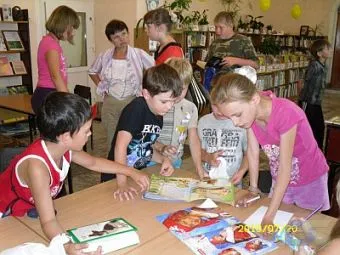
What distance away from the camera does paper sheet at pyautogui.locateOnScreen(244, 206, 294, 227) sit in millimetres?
A: 1391

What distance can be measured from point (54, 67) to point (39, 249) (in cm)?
197

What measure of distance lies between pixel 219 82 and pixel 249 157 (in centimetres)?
45

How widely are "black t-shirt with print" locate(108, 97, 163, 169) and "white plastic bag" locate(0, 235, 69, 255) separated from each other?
71 centimetres

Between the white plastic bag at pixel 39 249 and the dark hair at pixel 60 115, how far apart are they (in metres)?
0.41

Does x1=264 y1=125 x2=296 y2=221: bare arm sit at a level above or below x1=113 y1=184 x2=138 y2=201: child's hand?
above

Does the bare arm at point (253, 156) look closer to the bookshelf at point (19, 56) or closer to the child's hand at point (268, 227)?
the child's hand at point (268, 227)

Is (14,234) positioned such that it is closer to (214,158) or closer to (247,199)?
(247,199)

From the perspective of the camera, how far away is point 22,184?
1414 mm

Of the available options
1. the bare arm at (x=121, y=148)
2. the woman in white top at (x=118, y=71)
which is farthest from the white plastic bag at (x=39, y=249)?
the woman in white top at (x=118, y=71)

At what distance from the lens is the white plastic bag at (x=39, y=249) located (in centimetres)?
104

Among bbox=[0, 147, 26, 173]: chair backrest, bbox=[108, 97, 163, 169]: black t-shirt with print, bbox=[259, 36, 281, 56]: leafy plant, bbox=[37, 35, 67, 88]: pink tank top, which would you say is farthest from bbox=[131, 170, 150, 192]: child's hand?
bbox=[259, 36, 281, 56]: leafy plant

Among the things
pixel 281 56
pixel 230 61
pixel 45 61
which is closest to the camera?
pixel 45 61

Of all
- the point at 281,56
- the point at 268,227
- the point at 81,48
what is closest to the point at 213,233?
the point at 268,227

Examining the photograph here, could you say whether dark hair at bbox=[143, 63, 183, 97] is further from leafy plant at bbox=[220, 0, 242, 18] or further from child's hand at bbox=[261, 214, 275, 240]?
leafy plant at bbox=[220, 0, 242, 18]
